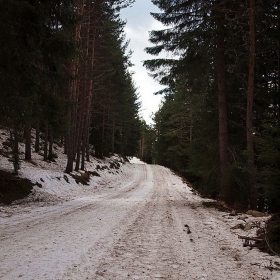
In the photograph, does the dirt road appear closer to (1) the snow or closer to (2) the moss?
(1) the snow

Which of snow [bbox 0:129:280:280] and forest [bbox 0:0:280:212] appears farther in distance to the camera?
forest [bbox 0:0:280:212]

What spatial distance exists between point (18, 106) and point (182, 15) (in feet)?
26.0

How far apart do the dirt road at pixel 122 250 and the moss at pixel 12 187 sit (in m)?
2.56

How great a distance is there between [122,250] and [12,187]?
7249 millimetres

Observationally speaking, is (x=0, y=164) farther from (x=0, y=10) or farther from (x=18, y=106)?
(x=0, y=10)

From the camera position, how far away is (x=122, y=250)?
171 inches

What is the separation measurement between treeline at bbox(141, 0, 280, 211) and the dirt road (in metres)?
4.36

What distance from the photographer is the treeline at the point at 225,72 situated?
9.27 metres

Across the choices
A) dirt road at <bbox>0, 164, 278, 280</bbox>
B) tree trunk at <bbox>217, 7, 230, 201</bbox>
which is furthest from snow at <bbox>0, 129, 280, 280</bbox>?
tree trunk at <bbox>217, 7, 230, 201</bbox>

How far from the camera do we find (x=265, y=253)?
4324 millimetres

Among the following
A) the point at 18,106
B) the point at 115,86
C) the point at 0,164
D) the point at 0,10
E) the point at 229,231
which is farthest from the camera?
the point at 115,86

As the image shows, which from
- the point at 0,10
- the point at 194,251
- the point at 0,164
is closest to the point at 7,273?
the point at 194,251

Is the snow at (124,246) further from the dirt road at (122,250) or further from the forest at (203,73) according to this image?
the forest at (203,73)

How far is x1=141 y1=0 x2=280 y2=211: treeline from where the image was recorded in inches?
365
